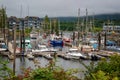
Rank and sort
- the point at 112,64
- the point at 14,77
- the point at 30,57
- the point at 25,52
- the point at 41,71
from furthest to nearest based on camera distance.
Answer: the point at 25,52 → the point at 30,57 → the point at 112,64 → the point at 14,77 → the point at 41,71

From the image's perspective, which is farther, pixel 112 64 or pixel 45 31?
pixel 45 31

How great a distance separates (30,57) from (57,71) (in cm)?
4941

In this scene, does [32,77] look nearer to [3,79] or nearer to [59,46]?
[3,79]

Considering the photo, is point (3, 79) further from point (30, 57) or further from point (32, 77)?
point (30, 57)

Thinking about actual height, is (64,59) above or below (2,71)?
below

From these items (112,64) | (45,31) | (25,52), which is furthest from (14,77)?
(45,31)

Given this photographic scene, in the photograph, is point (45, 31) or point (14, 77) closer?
point (14, 77)

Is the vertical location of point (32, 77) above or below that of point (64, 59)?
above

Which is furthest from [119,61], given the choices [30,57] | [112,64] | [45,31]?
[45,31]

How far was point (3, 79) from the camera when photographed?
41.4 feet

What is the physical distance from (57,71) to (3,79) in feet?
7.22

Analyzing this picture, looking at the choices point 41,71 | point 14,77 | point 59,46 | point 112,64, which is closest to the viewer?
point 41,71

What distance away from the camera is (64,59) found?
6350 cm

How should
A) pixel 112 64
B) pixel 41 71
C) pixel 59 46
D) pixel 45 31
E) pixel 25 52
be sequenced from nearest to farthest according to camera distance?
1. pixel 41 71
2. pixel 112 64
3. pixel 25 52
4. pixel 59 46
5. pixel 45 31
